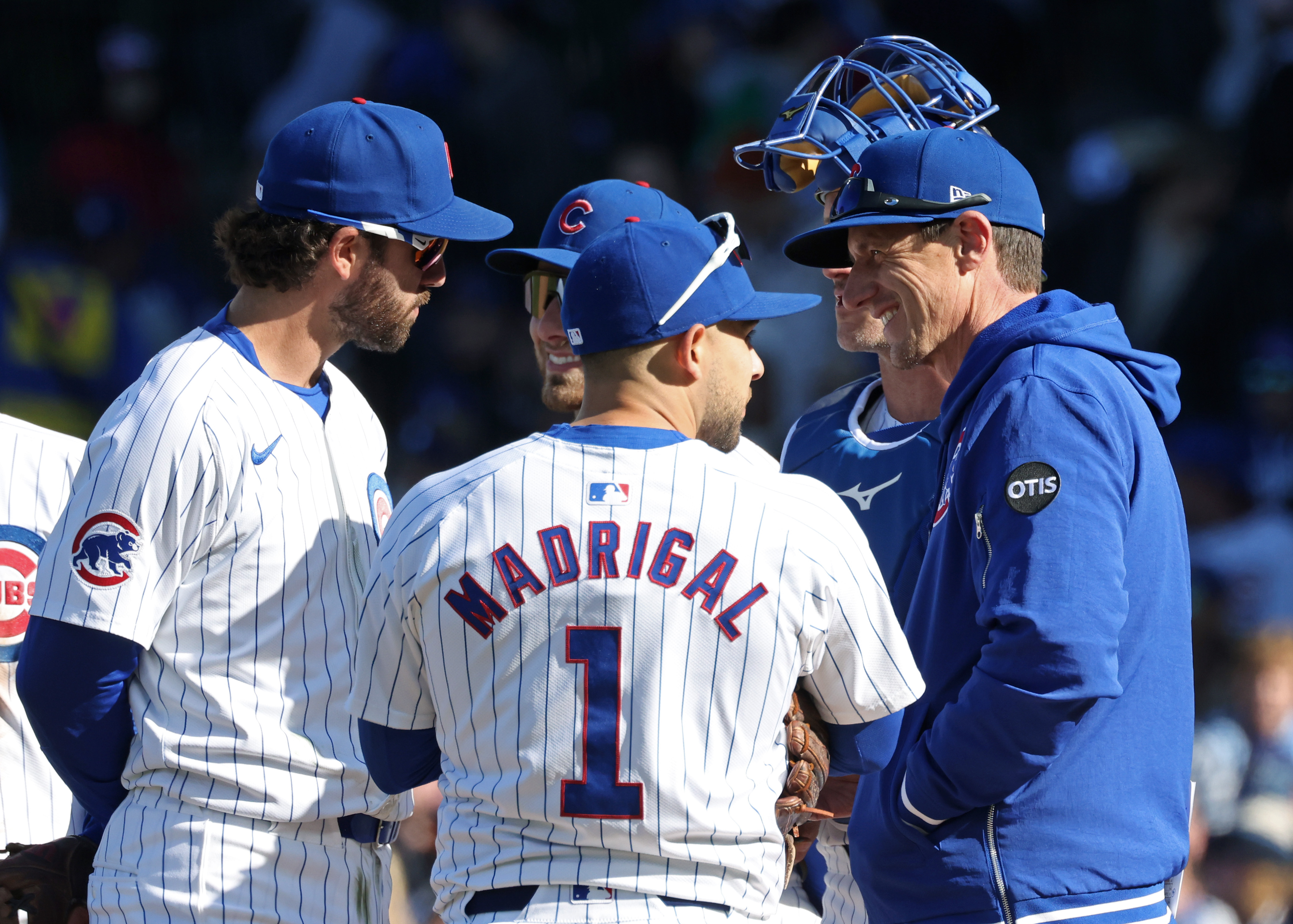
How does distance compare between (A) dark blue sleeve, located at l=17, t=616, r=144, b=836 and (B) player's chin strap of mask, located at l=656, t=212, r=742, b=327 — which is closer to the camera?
(B) player's chin strap of mask, located at l=656, t=212, r=742, b=327

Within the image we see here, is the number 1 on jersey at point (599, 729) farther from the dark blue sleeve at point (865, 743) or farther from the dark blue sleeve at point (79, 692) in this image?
the dark blue sleeve at point (79, 692)

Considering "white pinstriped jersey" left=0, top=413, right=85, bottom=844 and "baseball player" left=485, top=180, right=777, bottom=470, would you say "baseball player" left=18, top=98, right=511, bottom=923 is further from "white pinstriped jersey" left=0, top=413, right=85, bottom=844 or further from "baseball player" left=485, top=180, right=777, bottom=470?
"baseball player" left=485, top=180, right=777, bottom=470

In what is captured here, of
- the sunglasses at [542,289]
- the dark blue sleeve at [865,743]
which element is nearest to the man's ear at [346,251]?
the sunglasses at [542,289]

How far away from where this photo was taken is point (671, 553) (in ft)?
6.00

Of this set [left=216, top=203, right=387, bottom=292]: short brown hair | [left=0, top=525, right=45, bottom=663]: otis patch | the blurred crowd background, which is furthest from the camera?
the blurred crowd background

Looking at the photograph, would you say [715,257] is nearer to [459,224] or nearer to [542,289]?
[459,224]

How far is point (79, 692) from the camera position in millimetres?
2176

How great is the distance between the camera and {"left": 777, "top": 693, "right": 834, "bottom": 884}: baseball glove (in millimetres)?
2037

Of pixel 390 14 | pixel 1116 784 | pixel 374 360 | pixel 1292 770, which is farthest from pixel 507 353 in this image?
pixel 1116 784

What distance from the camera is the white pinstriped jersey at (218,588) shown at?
→ 7.07 ft

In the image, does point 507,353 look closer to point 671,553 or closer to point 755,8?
point 755,8

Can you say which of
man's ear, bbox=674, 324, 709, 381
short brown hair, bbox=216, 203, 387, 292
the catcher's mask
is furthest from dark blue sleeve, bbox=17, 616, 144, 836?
the catcher's mask

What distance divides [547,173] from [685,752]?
5.33 metres

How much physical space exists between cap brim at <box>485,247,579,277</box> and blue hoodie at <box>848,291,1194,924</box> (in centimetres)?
98
